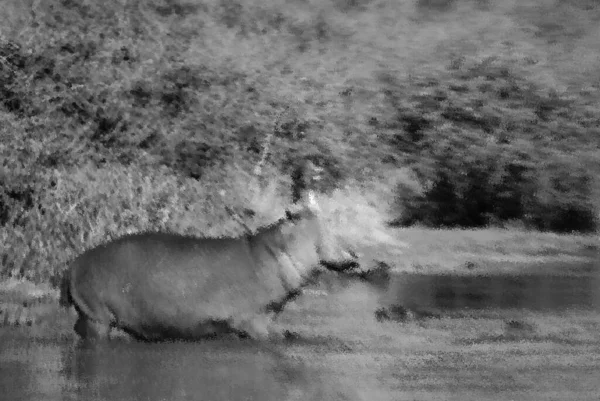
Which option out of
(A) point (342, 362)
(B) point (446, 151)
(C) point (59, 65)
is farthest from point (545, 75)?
(C) point (59, 65)

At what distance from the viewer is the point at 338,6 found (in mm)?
4145

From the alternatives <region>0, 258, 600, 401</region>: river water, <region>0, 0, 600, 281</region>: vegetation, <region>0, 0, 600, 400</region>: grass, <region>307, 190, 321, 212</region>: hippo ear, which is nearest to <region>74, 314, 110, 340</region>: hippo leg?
<region>0, 258, 600, 401</region>: river water

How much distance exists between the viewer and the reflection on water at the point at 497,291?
3637 millimetres

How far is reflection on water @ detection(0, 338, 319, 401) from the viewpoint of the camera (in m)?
2.37

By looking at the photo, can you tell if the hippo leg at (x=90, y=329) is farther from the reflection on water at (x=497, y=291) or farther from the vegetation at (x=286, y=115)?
the reflection on water at (x=497, y=291)

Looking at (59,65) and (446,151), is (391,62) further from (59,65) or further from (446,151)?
(59,65)

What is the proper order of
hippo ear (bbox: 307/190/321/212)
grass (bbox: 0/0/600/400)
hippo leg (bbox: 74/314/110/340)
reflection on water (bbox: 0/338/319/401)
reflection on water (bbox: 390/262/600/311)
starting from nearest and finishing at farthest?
reflection on water (bbox: 0/338/319/401) < hippo leg (bbox: 74/314/110/340) < hippo ear (bbox: 307/190/321/212) < grass (bbox: 0/0/600/400) < reflection on water (bbox: 390/262/600/311)

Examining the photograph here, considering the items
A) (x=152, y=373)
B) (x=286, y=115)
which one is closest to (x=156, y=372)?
(x=152, y=373)

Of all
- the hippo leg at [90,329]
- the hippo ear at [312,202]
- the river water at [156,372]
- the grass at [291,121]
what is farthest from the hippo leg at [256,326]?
the hippo ear at [312,202]

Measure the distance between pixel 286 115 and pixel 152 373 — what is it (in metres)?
1.95

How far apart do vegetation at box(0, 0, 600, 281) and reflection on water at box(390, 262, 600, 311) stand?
354 mm

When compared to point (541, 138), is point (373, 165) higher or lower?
lower

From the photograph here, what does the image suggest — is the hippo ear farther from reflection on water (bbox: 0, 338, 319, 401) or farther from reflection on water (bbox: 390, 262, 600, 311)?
reflection on water (bbox: 0, 338, 319, 401)

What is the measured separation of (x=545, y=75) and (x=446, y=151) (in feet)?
2.51
